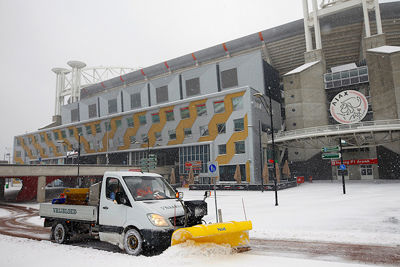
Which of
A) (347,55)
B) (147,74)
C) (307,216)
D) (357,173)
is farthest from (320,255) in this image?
(147,74)

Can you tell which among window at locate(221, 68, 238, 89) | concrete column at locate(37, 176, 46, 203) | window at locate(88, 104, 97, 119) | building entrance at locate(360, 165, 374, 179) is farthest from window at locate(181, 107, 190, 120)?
window at locate(88, 104, 97, 119)

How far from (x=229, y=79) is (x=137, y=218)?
4711cm

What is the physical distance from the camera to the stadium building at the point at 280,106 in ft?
141

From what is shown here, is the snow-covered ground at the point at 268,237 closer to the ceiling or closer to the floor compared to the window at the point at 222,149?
closer to the floor

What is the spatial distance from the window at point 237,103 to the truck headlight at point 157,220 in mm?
38661

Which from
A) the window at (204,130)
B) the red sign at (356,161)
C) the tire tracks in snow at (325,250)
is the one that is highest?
the window at (204,130)

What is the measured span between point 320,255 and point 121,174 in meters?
6.13

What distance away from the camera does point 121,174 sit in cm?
885

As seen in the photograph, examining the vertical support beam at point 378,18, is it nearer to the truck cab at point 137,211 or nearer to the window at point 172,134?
the window at point 172,134

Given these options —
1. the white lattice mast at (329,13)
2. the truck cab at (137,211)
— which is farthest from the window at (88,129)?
the truck cab at (137,211)

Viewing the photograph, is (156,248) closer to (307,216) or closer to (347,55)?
(307,216)

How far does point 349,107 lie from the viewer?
41312mm

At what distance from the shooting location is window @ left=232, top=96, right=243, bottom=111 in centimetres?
4509

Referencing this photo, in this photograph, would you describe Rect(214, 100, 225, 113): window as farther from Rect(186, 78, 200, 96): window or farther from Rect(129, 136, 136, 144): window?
Rect(129, 136, 136, 144): window
